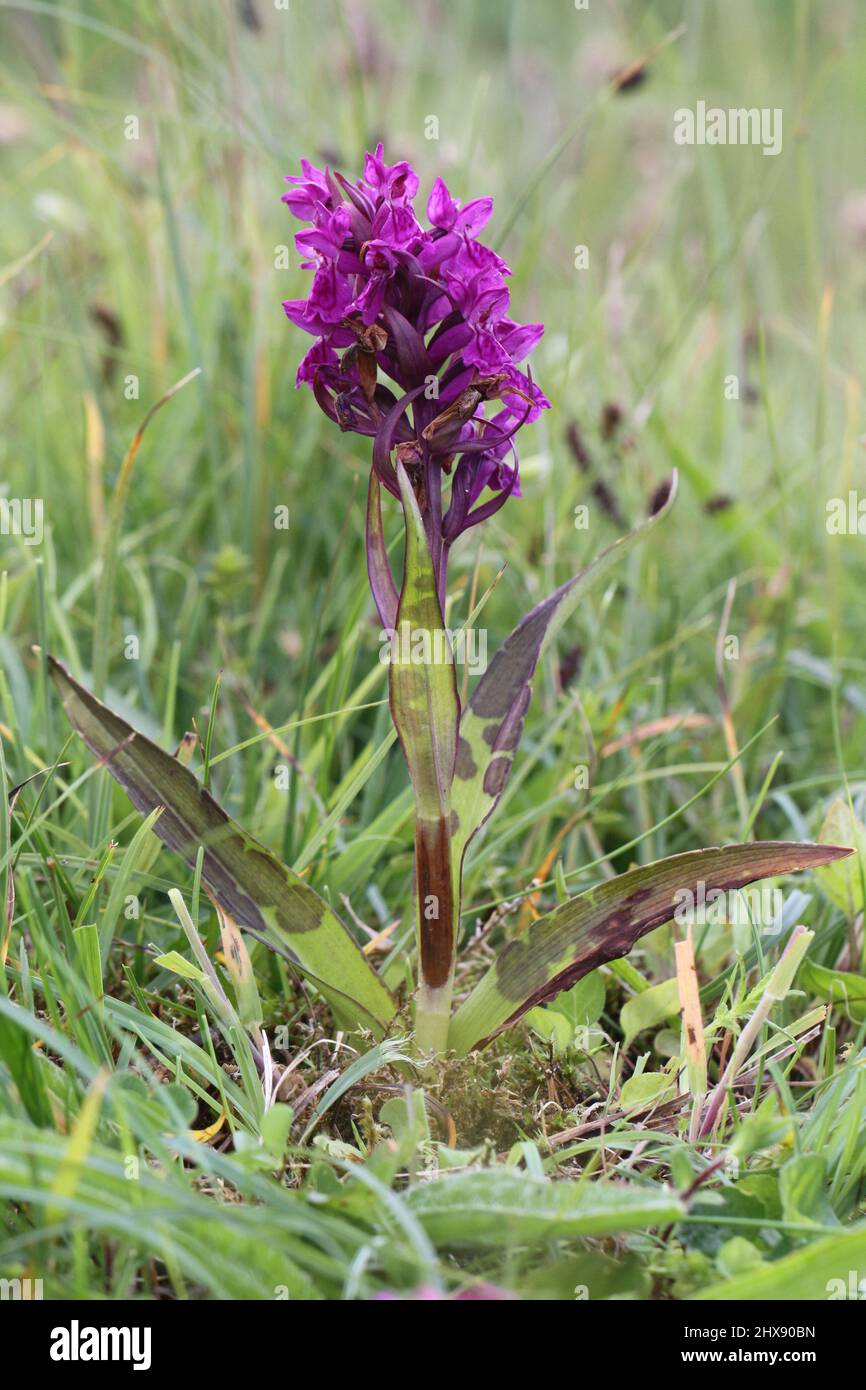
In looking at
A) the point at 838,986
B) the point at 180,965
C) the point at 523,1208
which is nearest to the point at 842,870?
the point at 838,986

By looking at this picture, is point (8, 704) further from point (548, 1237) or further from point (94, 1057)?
point (548, 1237)

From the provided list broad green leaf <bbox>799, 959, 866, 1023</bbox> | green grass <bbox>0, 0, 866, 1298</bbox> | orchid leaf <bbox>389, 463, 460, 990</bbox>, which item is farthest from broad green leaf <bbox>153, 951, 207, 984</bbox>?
broad green leaf <bbox>799, 959, 866, 1023</bbox>

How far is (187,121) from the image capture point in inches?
106

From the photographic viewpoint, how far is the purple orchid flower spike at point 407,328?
1.34 meters

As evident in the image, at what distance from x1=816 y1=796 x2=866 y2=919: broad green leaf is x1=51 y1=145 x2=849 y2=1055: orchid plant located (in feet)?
1.05

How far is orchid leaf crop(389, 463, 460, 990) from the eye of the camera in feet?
4.45

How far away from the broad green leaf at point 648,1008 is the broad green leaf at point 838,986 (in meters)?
0.22

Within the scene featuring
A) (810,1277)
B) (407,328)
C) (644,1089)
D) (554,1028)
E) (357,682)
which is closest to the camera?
(810,1277)

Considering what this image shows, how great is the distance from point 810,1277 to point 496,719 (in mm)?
775

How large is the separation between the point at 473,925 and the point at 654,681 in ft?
1.96

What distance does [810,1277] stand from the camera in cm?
113

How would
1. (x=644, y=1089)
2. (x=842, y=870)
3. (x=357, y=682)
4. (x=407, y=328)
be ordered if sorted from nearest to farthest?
(x=407, y=328), (x=644, y=1089), (x=842, y=870), (x=357, y=682)

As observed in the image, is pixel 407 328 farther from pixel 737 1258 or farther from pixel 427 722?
pixel 737 1258

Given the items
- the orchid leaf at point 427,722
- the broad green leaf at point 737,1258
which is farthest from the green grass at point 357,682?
the orchid leaf at point 427,722
